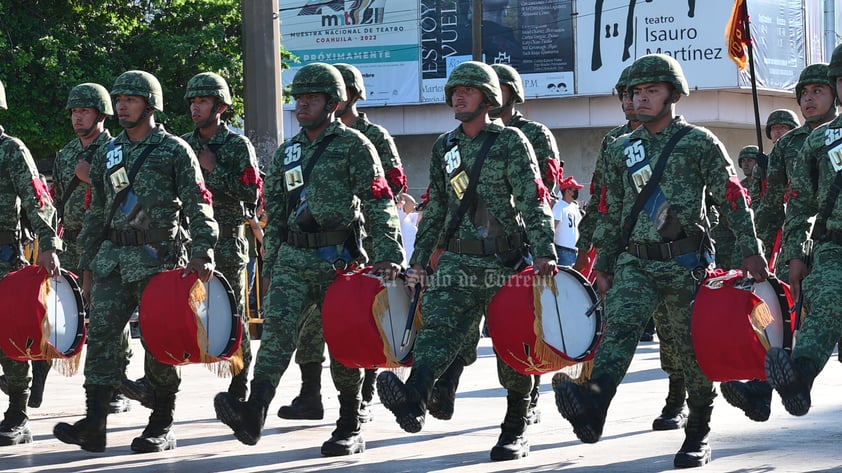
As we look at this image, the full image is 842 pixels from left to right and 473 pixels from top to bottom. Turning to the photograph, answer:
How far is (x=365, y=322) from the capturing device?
27.6ft

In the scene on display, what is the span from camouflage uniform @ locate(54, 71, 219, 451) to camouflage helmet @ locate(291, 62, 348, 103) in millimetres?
766

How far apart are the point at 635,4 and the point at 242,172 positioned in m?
33.4

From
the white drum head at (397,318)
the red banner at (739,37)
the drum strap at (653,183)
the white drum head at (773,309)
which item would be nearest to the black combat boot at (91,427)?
the white drum head at (397,318)

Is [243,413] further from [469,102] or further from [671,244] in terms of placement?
[671,244]

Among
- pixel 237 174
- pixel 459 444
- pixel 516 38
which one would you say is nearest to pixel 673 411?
pixel 459 444

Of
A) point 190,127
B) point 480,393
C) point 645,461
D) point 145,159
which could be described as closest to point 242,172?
point 145,159

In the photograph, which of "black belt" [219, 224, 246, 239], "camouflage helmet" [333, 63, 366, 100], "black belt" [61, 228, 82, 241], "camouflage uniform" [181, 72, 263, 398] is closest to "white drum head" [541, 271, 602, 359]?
"camouflage helmet" [333, 63, 366, 100]

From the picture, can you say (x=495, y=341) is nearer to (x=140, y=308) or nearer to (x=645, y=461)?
(x=645, y=461)

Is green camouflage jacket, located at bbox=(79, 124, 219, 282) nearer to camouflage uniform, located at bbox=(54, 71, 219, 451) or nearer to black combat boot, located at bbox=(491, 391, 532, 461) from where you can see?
camouflage uniform, located at bbox=(54, 71, 219, 451)

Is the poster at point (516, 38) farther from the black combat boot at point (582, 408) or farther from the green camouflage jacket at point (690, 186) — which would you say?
the black combat boot at point (582, 408)

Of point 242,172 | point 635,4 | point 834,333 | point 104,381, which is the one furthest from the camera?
point 635,4

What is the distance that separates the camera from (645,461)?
8.41 meters

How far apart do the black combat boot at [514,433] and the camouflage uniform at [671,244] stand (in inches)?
37.3

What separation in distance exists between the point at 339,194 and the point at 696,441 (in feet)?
8.02
